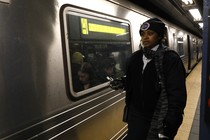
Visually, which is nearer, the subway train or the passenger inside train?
the subway train

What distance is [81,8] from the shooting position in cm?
221

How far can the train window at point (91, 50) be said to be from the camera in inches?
81.7

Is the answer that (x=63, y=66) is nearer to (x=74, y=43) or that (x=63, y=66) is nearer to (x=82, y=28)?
(x=74, y=43)

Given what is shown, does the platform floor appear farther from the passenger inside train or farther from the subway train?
the passenger inside train

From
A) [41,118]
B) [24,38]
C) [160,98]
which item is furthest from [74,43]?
[160,98]

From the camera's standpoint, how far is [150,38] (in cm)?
185

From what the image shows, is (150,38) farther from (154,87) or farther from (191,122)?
(191,122)

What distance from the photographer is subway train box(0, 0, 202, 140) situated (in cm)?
145

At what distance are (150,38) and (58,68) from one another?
845 mm

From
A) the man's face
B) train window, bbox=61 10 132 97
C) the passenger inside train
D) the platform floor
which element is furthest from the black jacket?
the platform floor

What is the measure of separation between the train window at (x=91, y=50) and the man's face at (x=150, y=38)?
0.69m

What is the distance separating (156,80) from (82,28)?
958mm

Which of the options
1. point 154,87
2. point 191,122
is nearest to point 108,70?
point 154,87

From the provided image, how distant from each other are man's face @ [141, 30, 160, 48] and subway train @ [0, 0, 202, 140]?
0.70 m
